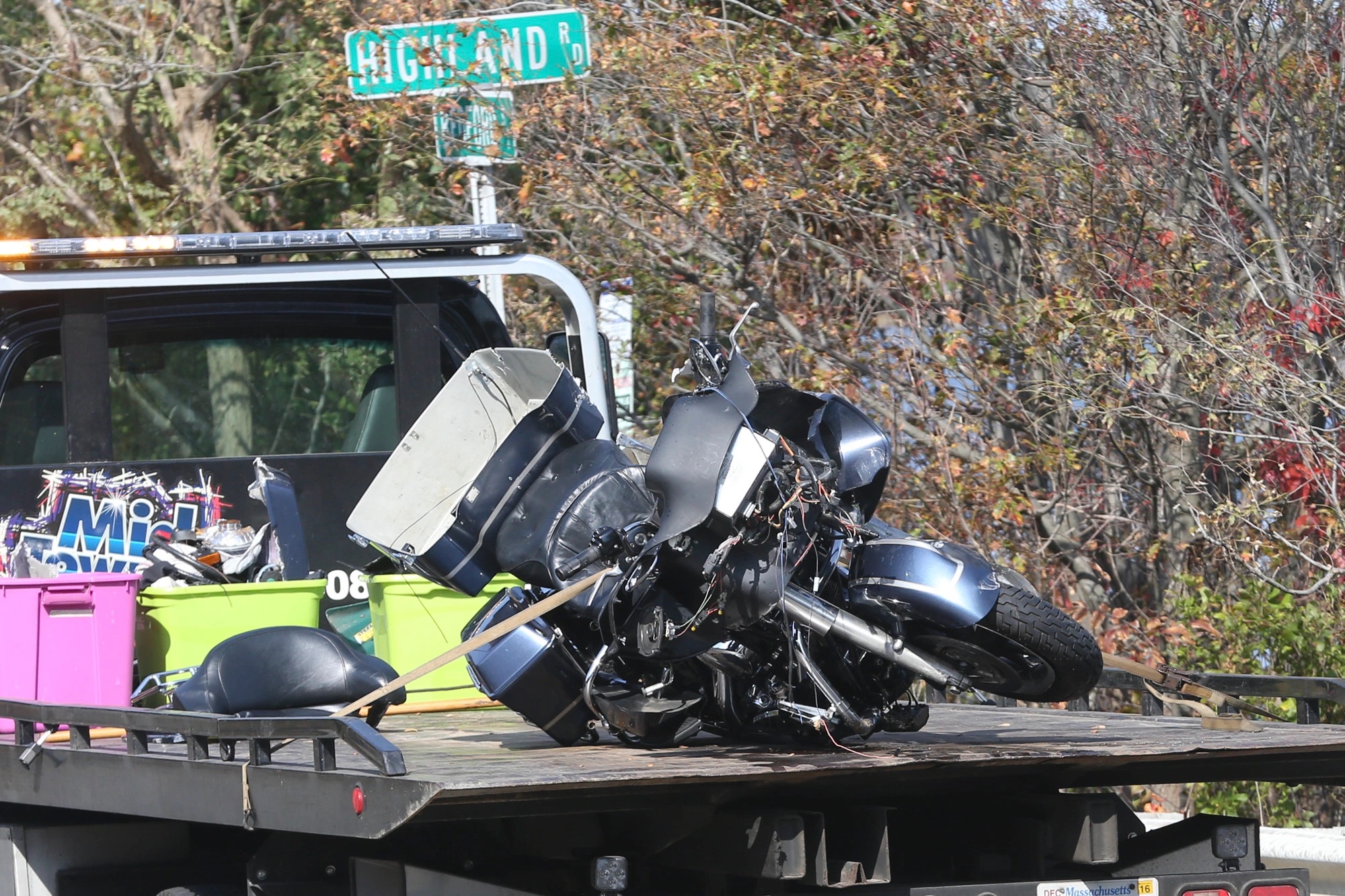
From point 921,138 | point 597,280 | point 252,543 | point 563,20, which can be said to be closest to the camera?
point 252,543

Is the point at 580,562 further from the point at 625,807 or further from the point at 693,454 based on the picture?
the point at 625,807

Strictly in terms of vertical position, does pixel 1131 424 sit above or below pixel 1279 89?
below

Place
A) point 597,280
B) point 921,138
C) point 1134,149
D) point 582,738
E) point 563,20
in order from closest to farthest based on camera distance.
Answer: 1. point 582,738
2. point 563,20
3. point 1134,149
4. point 921,138
5. point 597,280

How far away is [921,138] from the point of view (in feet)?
29.4

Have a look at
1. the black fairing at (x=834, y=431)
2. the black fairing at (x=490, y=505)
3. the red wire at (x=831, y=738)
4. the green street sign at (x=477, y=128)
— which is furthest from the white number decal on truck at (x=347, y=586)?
the green street sign at (x=477, y=128)

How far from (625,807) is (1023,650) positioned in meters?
1.07

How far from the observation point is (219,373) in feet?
20.1

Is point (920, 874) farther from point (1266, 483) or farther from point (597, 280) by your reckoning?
point (597, 280)

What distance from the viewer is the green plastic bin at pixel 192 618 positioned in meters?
5.30

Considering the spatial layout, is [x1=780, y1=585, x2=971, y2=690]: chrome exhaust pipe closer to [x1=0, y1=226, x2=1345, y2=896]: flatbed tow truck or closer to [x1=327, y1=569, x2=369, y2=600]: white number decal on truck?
[x1=0, y1=226, x2=1345, y2=896]: flatbed tow truck

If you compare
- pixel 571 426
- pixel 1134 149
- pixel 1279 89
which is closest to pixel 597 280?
pixel 1134 149

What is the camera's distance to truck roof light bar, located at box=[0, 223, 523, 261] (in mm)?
5742

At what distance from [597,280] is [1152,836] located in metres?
6.32

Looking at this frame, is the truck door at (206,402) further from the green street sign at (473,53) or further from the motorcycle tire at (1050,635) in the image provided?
the motorcycle tire at (1050,635)
